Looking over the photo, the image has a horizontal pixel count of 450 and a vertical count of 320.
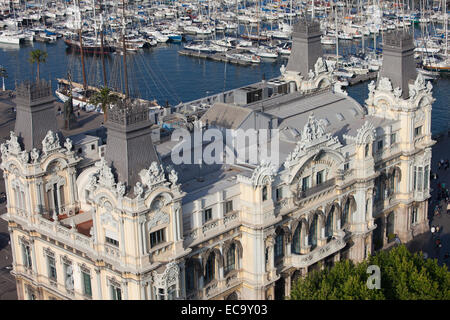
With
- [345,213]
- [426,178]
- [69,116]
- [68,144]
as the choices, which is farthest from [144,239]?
[426,178]

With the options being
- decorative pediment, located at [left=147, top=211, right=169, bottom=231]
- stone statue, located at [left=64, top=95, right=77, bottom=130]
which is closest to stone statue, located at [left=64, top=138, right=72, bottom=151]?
decorative pediment, located at [left=147, top=211, right=169, bottom=231]

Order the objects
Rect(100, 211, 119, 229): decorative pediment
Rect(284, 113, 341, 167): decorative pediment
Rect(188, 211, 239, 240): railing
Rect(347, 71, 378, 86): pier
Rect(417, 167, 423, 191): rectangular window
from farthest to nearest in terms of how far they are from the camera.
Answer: Rect(347, 71, 378, 86): pier
Rect(417, 167, 423, 191): rectangular window
Rect(284, 113, 341, 167): decorative pediment
Rect(188, 211, 239, 240): railing
Rect(100, 211, 119, 229): decorative pediment

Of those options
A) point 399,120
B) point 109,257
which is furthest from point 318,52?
point 109,257

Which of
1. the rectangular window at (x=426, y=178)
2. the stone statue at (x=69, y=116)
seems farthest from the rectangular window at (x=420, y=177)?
the stone statue at (x=69, y=116)

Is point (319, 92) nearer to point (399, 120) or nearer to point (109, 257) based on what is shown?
point (399, 120)

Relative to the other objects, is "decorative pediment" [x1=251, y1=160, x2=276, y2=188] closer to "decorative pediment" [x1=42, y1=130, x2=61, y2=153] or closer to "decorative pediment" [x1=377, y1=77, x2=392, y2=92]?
"decorative pediment" [x1=42, y1=130, x2=61, y2=153]
